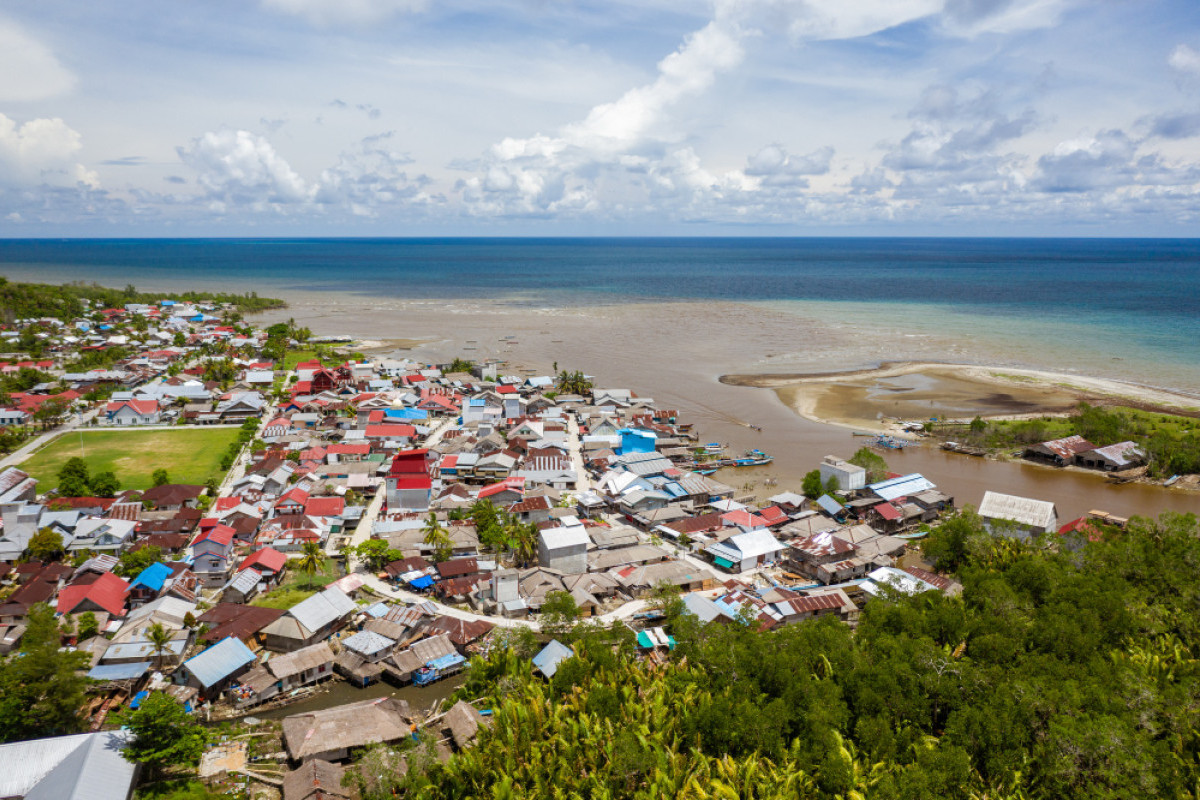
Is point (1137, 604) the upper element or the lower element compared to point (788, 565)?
upper

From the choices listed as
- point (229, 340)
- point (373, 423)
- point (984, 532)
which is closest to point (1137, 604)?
point (984, 532)

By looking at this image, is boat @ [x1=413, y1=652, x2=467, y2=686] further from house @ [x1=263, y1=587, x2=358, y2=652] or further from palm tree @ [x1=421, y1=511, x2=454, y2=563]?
palm tree @ [x1=421, y1=511, x2=454, y2=563]

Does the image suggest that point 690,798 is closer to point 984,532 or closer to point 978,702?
point 978,702

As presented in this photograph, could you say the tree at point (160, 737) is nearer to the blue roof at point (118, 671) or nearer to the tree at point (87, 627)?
the blue roof at point (118, 671)

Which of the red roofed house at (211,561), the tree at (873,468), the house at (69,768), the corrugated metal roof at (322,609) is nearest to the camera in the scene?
the house at (69,768)

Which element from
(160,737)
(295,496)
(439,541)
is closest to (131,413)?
(295,496)

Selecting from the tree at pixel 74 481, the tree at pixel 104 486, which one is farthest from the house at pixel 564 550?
the tree at pixel 74 481
